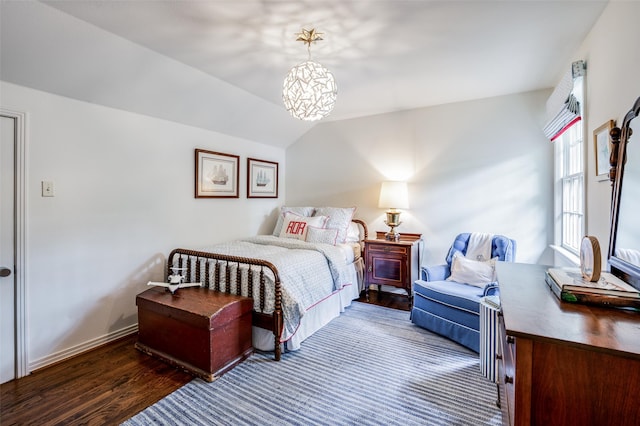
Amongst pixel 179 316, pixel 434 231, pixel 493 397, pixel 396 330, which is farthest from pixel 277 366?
pixel 434 231

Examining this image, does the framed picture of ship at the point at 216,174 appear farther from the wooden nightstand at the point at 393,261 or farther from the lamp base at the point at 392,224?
the lamp base at the point at 392,224

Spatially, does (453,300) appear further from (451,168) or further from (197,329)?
(197,329)

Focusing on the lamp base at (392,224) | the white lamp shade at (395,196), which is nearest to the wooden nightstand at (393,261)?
the lamp base at (392,224)

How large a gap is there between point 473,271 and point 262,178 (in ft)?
10.0

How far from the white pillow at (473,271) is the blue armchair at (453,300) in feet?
0.18

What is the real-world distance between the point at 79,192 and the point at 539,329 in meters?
3.20

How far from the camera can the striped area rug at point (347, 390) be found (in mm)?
1774

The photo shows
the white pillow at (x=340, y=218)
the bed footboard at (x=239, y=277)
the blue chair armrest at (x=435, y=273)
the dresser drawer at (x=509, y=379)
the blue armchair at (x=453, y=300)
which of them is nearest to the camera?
the dresser drawer at (x=509, y=379)

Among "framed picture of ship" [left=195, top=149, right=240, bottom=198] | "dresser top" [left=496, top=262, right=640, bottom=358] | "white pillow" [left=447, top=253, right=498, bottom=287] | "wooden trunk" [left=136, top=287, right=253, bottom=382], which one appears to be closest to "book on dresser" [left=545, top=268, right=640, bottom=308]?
"dresser top" [left=496, top=262, right=640, bottom=358]

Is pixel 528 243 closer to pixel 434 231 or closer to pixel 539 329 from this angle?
pixel 434 231

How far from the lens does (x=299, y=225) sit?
396cm

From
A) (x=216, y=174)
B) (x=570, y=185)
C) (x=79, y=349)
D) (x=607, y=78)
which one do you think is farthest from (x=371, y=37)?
(x=79, y=349)

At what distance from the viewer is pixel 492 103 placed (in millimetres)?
3432

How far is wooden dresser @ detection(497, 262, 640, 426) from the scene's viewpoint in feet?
2.83
